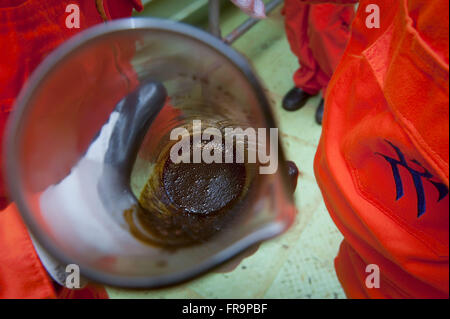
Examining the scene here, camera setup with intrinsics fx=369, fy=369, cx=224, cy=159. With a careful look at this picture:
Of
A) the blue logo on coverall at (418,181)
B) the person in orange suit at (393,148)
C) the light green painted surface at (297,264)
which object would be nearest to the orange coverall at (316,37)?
the light green painted surface at (297,264)

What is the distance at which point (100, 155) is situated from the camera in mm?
429

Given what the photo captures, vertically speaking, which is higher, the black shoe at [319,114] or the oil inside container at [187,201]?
the oil inside container at [187,201]

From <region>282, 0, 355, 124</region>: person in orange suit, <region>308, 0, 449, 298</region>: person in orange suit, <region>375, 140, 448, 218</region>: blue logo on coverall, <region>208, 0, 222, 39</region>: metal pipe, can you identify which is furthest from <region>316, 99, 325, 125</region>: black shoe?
<region>375, 140, 448, 218</region>: blue logo on coverall

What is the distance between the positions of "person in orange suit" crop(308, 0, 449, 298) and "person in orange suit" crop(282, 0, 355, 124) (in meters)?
0.75

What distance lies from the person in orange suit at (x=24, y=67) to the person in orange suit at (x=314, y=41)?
3.02 feet

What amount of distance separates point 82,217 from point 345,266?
1.96 ft

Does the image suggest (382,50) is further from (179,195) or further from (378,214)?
(179,195)

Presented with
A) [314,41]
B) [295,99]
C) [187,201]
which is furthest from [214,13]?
[187,201]

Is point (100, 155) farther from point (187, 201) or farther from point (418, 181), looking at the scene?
point (418, 181)

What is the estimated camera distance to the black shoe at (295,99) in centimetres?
165

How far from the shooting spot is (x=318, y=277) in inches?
46.9

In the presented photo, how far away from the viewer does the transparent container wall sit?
0.36 m

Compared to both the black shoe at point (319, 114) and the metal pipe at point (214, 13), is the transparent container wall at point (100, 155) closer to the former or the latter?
the metal pipe at point (214, 13)

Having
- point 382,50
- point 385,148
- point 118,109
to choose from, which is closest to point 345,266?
point 385,148
